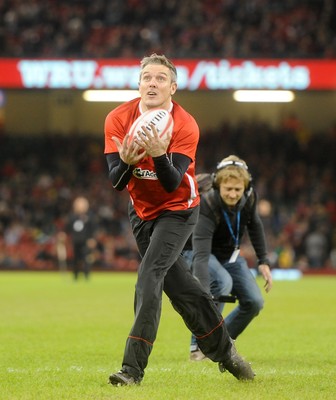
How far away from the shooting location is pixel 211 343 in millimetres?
7016

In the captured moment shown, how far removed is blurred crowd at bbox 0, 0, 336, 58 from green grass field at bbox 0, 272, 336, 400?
49.6 ft

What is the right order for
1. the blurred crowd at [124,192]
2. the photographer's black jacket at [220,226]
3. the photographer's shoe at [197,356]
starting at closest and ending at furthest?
the photographer's black jacket at [220,226] → the photographer's shoe at [197,356] → the blurred crowd at [124,192]

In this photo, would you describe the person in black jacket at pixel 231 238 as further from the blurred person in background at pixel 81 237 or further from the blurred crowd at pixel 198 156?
the blurred crowd at pixel 198 156

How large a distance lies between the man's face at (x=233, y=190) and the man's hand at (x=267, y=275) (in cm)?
64

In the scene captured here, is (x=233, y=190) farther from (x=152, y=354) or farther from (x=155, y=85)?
(x=155, y=85)

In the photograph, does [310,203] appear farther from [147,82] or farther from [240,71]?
[147,82]

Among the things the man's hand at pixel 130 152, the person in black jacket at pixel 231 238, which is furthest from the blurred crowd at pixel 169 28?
the man's hand at pixel 130 152

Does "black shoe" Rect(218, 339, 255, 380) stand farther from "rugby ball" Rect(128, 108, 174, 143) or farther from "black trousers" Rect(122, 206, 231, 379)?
"rugby ball" Rect(128, 108, 174, 143)

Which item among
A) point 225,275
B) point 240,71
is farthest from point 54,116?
point 225,275

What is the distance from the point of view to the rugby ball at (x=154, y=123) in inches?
254

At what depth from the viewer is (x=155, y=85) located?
6.80m

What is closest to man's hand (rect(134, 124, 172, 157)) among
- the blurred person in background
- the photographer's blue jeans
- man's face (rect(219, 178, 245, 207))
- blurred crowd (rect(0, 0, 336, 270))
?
man's face (rect(219, 178, 245, 207))

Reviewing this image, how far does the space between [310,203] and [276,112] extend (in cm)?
564

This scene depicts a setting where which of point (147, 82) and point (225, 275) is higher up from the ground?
point (147, 82)
